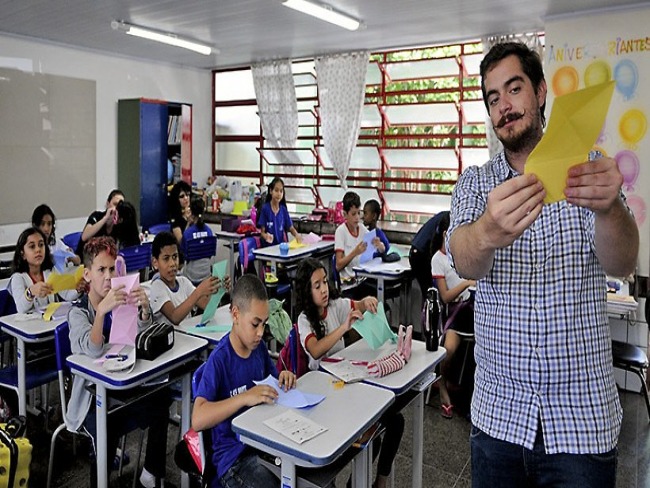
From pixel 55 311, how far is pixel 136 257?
2016 mm

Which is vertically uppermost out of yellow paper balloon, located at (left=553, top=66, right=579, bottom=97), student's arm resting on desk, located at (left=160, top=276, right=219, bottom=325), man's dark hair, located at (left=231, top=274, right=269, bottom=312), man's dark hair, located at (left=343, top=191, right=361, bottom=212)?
yellow paper balloon, located at (left=553, top=66, right=579, bottom=97)

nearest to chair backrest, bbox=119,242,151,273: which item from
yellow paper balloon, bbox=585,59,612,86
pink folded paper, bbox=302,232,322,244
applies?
pink folded paper, bbox=302,232,322,244

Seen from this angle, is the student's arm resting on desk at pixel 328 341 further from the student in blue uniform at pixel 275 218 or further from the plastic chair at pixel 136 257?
the student in blue uniform at pixel 275 218

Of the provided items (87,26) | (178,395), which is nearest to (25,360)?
(178,395)

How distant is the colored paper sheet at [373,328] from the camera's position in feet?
8.89

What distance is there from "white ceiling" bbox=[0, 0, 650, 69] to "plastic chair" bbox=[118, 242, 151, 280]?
2.28 meters

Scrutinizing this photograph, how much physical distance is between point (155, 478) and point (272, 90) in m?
6.13

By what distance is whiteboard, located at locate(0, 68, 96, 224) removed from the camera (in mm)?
6480

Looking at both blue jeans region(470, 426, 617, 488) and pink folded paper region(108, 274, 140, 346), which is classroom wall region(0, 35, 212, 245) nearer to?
pink folded paper region(108, 274, 140, 346)

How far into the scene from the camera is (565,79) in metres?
5.30

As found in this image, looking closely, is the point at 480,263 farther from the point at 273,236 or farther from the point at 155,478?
the point at 273,236

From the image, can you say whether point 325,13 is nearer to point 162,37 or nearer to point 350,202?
point 350,202

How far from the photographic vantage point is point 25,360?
3.11 meters

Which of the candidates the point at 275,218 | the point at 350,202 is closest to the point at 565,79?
the point at 350,202
